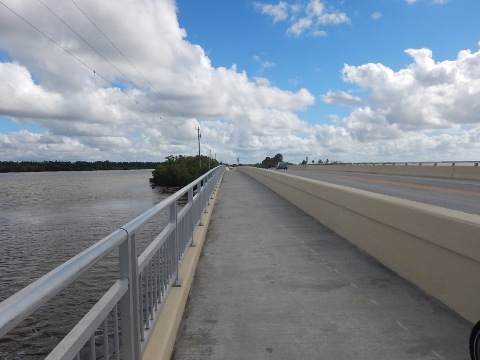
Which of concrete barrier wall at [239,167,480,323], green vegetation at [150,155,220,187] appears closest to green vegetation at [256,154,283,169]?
green vegetation at [150,155,220,187]

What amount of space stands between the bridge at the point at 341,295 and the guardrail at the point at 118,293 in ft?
0.27

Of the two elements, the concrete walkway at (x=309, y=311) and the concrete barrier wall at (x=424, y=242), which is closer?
the concrete walkway at (x=309, y=311)

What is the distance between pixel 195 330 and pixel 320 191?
7.15 m

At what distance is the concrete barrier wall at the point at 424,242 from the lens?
4215 millimetres

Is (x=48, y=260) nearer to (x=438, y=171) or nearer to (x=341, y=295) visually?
(x=341, y=295)

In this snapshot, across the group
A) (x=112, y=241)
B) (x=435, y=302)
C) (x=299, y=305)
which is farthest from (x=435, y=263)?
(x=112, y=241)

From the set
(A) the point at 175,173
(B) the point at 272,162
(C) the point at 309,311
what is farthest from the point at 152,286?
(B) the point at 272,162

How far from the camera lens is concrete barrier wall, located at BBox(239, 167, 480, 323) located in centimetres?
421

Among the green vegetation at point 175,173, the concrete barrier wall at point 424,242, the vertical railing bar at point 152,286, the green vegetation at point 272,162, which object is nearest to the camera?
the vertical railing bar at point 152,286

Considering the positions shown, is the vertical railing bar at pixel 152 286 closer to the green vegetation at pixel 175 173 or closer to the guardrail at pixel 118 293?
the guardrail at pixel 118 293

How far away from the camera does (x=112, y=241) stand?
2592mm

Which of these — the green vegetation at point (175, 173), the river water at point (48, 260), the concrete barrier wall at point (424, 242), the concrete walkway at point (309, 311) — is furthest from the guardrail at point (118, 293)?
the green vegetation at point (175, 173)

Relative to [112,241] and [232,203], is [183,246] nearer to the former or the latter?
[112,241]

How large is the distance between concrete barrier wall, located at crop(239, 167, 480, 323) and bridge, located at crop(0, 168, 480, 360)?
0.01 m
